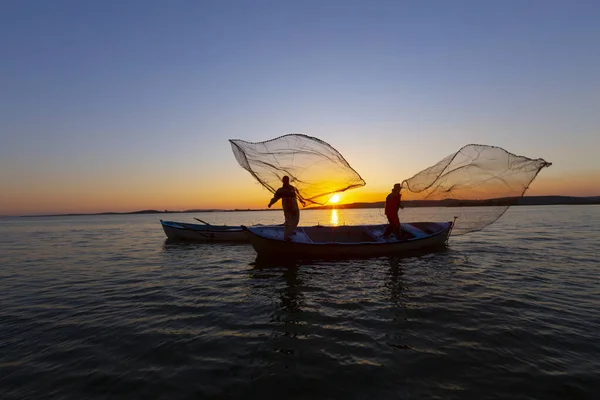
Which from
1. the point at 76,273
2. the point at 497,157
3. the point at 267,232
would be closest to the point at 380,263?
the point at 267,232

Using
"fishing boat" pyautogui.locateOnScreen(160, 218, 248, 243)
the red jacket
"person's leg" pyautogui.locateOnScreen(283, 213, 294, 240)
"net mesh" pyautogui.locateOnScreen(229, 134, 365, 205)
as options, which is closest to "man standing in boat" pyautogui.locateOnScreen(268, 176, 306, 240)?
"person's leg" pyautogui.locateOnScreen(283, 213, 294, 240)

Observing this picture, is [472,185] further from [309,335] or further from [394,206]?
[309,335]

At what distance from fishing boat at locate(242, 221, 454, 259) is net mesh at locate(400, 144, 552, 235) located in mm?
1244

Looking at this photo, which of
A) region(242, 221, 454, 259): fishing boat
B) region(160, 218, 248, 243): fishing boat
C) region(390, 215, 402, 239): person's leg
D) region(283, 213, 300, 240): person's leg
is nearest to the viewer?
region(283, 213, 300, 240): person's leg

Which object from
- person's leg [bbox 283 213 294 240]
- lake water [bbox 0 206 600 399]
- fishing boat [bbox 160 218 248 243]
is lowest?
lake water [bbox 0 206 600 399]

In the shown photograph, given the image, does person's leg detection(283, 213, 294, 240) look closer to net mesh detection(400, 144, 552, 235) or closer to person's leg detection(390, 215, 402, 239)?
person's leg detection(390, 215, 402, 239)

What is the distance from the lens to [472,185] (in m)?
16.4

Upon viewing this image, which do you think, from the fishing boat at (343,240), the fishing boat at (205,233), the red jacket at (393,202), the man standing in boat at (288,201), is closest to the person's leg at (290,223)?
the man standing in boat at (288,201)

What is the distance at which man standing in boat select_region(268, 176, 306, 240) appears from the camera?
44.1 ft

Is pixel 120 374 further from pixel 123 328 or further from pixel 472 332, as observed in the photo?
pixel 472 332

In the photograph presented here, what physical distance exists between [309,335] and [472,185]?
13837 mm

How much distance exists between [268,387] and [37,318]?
7.42 meters

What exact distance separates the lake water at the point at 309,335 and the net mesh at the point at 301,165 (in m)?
4.12

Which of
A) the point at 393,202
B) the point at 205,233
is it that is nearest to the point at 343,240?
the point at 393,202
